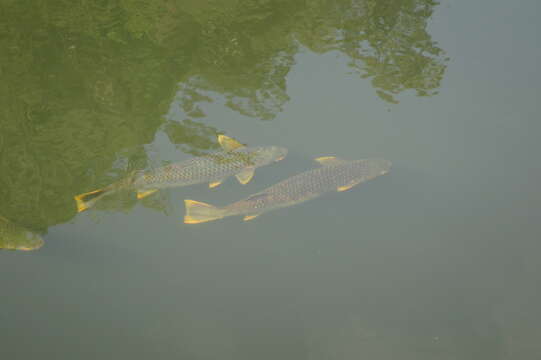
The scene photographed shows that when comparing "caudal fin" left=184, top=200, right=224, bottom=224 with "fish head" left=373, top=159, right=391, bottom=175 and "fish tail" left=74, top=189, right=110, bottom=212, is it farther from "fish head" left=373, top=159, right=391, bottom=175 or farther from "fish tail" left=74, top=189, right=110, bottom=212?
"fish head" left=373, top=159, right=391, bottom=175

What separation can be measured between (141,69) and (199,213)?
2624 mm

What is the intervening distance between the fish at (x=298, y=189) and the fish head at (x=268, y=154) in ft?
1.21

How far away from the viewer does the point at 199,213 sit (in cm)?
446

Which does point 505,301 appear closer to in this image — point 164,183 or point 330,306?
point 330,306

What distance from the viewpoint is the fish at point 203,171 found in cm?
436

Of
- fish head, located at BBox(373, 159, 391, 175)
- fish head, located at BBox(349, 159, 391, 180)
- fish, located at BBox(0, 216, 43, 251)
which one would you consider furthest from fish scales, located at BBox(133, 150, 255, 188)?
fish head, located at BBox(373, 159, 391, 175)

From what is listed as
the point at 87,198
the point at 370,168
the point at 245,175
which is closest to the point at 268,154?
the point at 245,175

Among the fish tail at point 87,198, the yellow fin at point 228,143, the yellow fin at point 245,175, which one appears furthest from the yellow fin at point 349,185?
the fish tail at point 87,198

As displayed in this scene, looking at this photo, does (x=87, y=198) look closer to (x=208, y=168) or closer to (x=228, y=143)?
(x=208, y=168)

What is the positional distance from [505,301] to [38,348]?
15.8 feet

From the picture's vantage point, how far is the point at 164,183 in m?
4.41

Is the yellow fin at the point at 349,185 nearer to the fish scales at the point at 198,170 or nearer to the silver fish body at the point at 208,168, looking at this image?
the silver fish body at the point at 208,168

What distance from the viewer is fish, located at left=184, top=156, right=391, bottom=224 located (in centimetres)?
448

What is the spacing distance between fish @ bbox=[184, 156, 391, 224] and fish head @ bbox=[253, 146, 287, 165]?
37 centimetres
